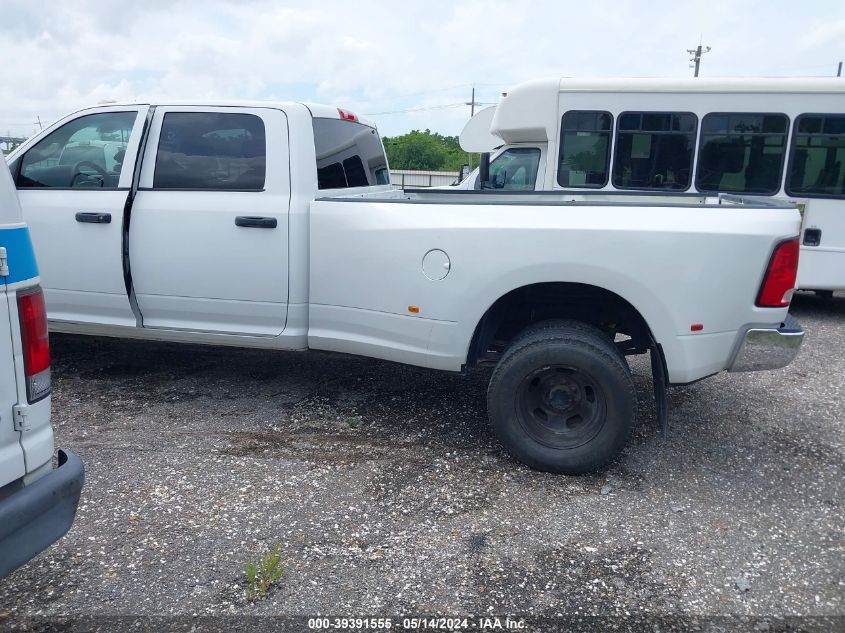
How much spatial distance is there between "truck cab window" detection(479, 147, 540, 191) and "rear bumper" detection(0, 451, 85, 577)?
7196 mm

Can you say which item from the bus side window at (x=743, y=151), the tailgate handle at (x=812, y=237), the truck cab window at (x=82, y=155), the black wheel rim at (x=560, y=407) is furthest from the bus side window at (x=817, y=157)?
the truck cab window at (x=82, y=155)

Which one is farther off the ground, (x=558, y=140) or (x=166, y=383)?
(x=558, y=140)

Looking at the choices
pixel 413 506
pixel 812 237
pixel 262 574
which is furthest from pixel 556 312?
pixel 812 237

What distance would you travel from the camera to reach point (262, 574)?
2875 millimetres

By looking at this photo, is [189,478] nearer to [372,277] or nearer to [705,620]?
[372,277]

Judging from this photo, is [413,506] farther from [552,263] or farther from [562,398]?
[552,263]

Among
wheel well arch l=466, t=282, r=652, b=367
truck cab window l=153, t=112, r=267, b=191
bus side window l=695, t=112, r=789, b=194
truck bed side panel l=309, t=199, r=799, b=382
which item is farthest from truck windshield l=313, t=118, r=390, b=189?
bus side window l=695, t=112, r=789, b=194

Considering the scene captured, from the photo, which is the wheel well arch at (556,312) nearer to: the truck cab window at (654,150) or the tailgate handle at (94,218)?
the tailgate handle at (94,218)

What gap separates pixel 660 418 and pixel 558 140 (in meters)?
5.59

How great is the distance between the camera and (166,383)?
16.8 ft

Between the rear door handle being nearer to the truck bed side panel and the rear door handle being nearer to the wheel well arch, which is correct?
the truck bed side panel

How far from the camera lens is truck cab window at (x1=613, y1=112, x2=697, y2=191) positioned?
8.34 m

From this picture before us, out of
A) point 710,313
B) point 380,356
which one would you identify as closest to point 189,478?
point 380,356

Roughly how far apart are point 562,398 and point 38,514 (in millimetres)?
2607
